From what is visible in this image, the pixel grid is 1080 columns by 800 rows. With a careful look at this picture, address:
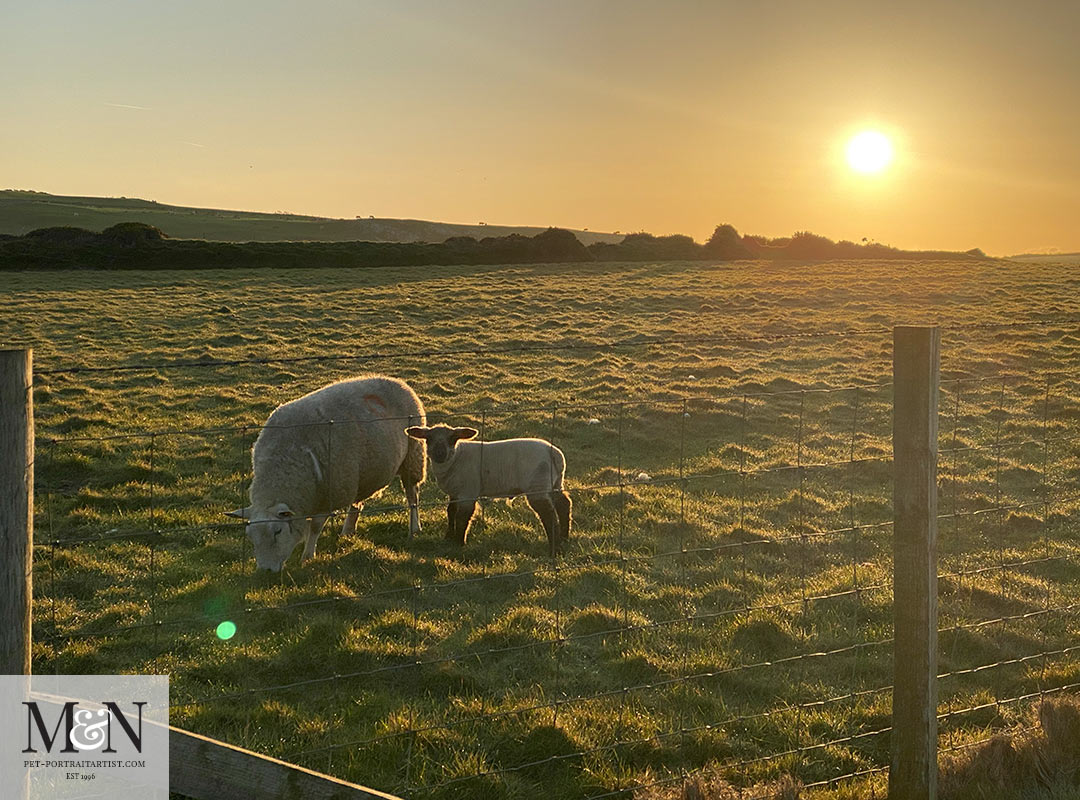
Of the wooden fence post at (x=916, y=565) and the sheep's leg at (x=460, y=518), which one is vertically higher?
the wooden fence post at (x=916, y=565)

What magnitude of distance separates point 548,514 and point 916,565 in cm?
523

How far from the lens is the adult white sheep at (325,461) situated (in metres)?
8.10

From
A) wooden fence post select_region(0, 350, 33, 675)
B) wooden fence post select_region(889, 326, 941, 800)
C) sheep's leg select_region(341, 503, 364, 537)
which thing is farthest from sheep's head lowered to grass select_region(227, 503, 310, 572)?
wooden fence post select_region(889, 326, 941, 800)

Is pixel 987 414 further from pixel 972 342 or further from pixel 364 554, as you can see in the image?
pixel 364 554

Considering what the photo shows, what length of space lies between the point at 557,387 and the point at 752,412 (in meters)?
4.00

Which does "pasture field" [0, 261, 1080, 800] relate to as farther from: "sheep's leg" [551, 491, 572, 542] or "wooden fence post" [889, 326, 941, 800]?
"wooden fence post" [889, 326, 941, 800]

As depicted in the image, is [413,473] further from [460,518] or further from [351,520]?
[460,518]

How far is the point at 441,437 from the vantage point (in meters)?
9.32

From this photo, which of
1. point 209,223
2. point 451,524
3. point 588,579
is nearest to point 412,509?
point 451,524

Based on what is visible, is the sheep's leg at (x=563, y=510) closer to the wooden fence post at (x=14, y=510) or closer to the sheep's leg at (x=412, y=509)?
the sheep's leg at (x=412, y=509)

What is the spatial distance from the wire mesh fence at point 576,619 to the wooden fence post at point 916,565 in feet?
1.82

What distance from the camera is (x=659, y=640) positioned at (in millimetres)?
6738

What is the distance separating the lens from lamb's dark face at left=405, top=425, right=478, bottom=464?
9.32m

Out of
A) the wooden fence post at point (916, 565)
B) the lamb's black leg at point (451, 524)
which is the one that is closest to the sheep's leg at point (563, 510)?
the lamb's black leg at point (451, 524)
